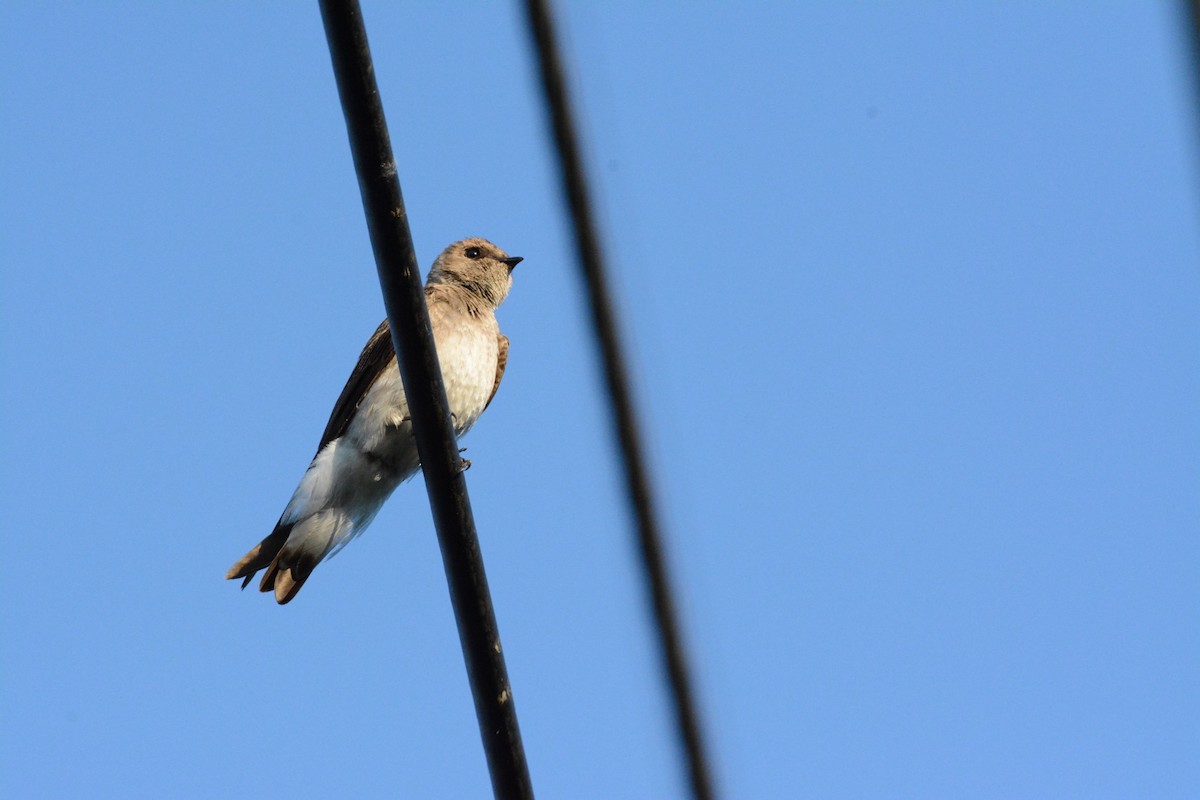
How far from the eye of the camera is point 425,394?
3.06m

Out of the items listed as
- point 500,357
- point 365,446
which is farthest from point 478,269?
point 365,446

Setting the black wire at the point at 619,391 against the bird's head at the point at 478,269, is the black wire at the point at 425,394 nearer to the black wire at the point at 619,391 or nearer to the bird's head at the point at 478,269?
the black wire at the point at 619,391

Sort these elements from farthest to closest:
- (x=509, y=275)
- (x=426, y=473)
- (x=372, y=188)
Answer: (x=509, y=275) → (x=426, y=473) → (x=372, y=188)

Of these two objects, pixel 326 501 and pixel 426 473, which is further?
pixel 326 501

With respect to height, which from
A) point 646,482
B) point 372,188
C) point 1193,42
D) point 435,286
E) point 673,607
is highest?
point 435,286

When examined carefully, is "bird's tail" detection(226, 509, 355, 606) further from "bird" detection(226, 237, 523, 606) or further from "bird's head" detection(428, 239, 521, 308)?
"bird's head" detection(428, 239, 521, 308)

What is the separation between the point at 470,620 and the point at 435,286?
4.68m

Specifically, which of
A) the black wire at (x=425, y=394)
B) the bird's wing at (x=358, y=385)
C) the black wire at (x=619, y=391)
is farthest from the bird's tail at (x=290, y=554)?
the black wire at (x=619, y=391)

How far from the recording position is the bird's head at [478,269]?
7.70 metres

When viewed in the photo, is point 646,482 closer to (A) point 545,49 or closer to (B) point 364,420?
(A) point 545,49

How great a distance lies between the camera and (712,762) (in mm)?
1744

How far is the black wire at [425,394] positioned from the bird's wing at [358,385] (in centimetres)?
354

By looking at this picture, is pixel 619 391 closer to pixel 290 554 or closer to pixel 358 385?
pixel 290 554

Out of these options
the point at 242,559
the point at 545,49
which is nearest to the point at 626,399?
the point at 545,49
